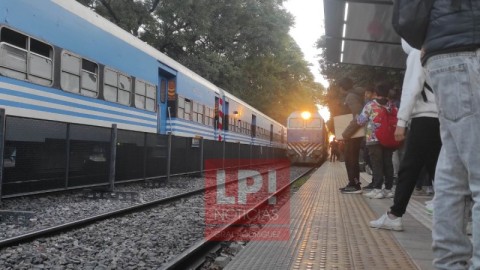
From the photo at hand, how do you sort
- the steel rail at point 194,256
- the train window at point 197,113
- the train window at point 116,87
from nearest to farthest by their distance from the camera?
the steel rail at point 194,256 < the train window at point 116,87 < the train window at point 197,113

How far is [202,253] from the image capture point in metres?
4.11

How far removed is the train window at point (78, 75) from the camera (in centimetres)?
845

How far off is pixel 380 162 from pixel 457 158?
4834mm

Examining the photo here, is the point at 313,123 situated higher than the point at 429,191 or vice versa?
the point at 313,123

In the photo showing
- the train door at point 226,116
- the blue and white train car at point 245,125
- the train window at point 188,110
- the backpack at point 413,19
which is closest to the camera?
the backpack at point 413,19

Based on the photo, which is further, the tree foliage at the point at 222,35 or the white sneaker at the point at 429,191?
the tree foliage at the point at 222,35

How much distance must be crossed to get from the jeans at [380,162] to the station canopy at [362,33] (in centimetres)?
215

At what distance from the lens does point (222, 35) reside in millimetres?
28891

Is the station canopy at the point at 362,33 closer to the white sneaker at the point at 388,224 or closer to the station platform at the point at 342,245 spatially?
the station platform at the point at 342,245

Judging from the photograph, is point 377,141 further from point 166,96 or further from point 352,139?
point 166,96

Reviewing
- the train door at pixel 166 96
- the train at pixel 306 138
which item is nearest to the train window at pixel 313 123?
the train at pixel 306 138

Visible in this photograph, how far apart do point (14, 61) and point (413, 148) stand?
19.4 ft

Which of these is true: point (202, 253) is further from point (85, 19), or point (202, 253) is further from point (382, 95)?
point (85, 19)

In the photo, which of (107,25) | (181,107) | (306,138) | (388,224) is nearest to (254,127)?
(306,138)
